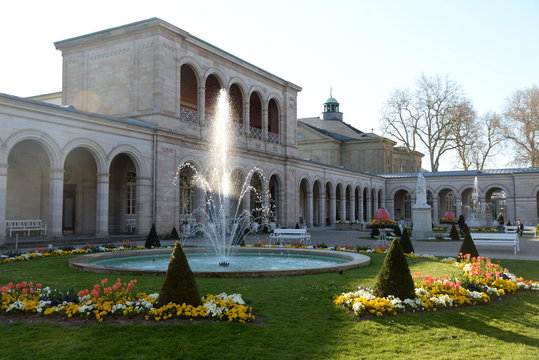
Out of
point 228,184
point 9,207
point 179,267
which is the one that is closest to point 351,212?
point 228,184

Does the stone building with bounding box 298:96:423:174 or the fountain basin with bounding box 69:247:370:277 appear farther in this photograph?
the stone building with bounding box 298:96:423:174

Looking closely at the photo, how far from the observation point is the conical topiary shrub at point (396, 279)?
7.63 metres

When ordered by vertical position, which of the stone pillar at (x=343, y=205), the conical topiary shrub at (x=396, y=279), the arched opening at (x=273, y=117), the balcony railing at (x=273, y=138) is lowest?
the conical topiary shrub at (x=396, y=279)

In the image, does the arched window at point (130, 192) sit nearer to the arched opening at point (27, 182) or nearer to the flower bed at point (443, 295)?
the arched opening at point (27, 182)

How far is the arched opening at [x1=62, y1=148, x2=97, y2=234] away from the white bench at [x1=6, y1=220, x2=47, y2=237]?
2202 mm

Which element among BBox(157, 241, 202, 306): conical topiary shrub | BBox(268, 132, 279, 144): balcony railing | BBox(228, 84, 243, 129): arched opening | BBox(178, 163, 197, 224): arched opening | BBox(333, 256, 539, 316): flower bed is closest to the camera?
BBox(157, 241, 202, 306): conical topiary shrub

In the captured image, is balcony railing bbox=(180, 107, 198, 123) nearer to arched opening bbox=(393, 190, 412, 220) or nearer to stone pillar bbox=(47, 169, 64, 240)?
stone pillar bbox=(47, 169, 64, 240)

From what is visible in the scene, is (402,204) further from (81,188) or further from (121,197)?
(81,188)

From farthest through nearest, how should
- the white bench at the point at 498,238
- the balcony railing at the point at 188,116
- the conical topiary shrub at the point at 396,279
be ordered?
1. the balcony railing at the point at 188,116
2. the white bench at the point at 498,238
3. the conical topiary shrub at the point at 396,279

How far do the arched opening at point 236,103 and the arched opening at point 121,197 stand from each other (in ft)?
31.5

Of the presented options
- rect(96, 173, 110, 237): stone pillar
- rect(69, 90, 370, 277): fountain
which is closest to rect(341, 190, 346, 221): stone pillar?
rect(69, 90, 370, 277): fountain

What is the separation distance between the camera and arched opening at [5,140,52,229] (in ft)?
70.2

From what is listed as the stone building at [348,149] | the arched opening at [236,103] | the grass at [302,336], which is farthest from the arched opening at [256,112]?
the grass at [302,336]

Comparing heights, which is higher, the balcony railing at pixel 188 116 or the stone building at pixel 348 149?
the stone building at pixel 348 149
